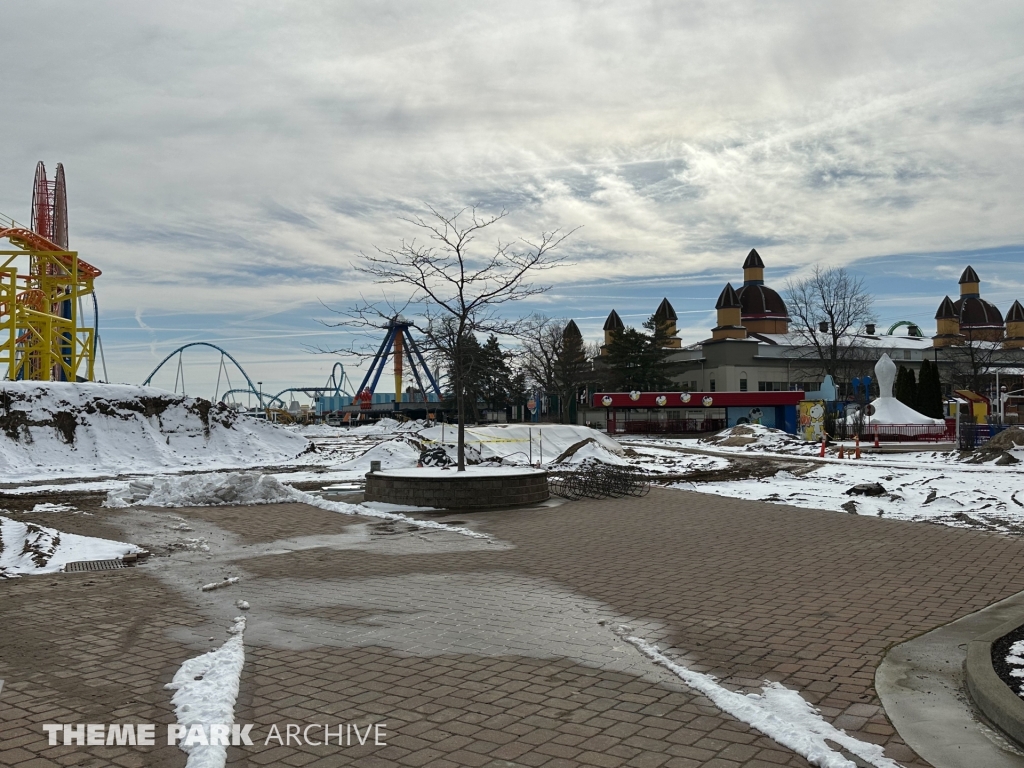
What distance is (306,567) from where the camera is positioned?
961cm

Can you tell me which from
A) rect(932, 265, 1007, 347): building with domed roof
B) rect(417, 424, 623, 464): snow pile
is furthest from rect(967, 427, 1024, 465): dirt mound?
rect(932, 265, 1007, 347): building with domed roof

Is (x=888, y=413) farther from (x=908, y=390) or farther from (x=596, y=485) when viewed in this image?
(x=596, y=485)

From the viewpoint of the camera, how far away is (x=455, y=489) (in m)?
15.5

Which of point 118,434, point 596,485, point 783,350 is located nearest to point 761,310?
point 783,350

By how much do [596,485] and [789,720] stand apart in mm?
13685

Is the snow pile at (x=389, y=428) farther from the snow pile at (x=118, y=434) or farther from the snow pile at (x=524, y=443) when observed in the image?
the snow pile at (x=524, y=443)

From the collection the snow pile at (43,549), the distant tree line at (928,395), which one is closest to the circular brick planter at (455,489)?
the snow pile at (43,549)

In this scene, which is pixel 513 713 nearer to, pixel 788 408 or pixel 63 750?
pixel 63 750

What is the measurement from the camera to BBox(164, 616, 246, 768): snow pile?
13.6 feet

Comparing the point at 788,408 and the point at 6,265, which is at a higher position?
the point at 6,265

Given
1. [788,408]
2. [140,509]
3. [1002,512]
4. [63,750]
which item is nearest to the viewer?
[63,750]

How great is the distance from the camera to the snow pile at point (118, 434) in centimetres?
2848

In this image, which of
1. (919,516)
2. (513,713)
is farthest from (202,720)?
(919,516)

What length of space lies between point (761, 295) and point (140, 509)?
85318 millimetres
